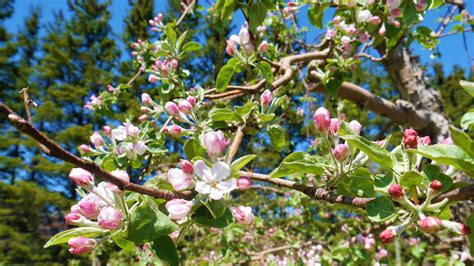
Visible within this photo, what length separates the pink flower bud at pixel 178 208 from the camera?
1.88ft

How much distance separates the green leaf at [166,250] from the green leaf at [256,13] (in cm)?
77

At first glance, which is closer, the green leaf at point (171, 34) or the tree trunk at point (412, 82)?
the green leaf at point (171, 34)

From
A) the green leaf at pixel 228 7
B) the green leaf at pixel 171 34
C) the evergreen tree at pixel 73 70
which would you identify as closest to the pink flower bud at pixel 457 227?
the green leaf at pixel 228 7

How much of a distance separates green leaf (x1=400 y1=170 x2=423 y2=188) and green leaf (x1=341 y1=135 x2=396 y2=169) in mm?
37

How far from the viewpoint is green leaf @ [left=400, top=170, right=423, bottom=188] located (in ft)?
1.75

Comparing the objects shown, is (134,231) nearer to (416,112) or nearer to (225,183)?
(225,183)

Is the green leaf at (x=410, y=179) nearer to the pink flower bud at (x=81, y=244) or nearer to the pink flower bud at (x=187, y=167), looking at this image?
the pink flower bud at (x=187, y=167)

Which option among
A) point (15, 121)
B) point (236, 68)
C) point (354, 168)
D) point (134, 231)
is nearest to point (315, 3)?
point (236, 68)

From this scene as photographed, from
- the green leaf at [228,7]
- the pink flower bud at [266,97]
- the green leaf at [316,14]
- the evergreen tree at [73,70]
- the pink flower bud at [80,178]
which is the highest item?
the evergreen tree at [73,70]

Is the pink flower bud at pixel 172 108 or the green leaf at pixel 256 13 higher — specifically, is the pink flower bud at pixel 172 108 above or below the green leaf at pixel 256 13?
below

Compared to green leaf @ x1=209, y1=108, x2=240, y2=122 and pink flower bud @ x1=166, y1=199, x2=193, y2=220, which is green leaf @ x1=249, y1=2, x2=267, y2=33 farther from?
pink flower bud @ x1=166, y1=199, x2=193, y2=220

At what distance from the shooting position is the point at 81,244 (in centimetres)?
58

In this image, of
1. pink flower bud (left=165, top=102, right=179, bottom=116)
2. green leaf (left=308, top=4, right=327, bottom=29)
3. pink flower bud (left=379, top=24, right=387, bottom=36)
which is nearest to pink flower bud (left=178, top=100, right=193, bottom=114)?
pink flower bud (left=165, top=102, right=179, bottom=116)

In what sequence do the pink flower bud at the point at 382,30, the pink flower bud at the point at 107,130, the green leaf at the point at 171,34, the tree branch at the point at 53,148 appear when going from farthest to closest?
the pink flower bud at the point at 382,30
the green leaf at the point at 171,34
the pink flower bud at the point at 107,130
the tree branch at the point at 53,148
